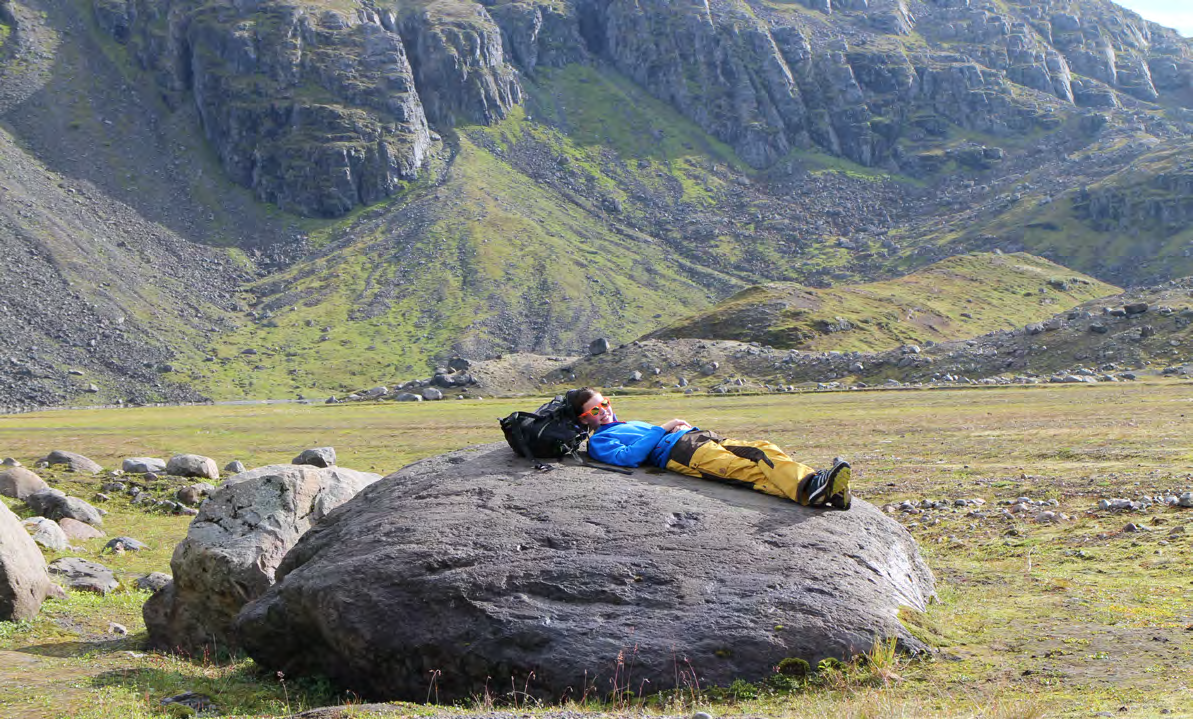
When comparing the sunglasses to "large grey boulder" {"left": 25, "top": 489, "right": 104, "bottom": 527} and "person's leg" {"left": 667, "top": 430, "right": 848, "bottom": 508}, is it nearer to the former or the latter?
"person's leg" {"left": 667, "top": 430, "right": 848, "bottom": 508}

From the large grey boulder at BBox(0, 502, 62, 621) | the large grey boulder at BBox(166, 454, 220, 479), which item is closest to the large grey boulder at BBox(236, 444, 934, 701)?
the large grey boulder at BBox(0, 502, 62, 621)

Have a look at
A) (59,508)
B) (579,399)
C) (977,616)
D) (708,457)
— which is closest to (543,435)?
(579,399)

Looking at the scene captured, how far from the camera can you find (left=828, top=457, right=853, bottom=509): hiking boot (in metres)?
12.9

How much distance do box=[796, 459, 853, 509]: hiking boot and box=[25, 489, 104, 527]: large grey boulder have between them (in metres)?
23.1

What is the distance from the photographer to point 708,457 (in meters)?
14.0

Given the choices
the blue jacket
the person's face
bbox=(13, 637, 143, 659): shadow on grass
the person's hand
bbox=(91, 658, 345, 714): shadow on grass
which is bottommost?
bbox=(13, 637, 143, 659): shadow on grass


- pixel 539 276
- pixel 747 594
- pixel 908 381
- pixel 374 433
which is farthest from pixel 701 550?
pixel 539 276

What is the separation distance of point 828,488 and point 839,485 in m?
0.15

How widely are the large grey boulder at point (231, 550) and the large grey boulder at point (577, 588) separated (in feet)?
6.73

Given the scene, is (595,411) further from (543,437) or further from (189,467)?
(189,467)

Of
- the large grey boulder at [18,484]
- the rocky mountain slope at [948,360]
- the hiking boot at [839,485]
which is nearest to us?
the hiking boot at [839,485]

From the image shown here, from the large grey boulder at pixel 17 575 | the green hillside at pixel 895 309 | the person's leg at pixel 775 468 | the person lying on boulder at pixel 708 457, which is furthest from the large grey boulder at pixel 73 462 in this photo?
the green hillside at pixel 895 309

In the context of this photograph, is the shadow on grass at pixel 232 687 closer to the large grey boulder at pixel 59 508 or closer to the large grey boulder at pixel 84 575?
the large grey boulder at pixel 84 575

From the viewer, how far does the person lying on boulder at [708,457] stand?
13.2 metres
